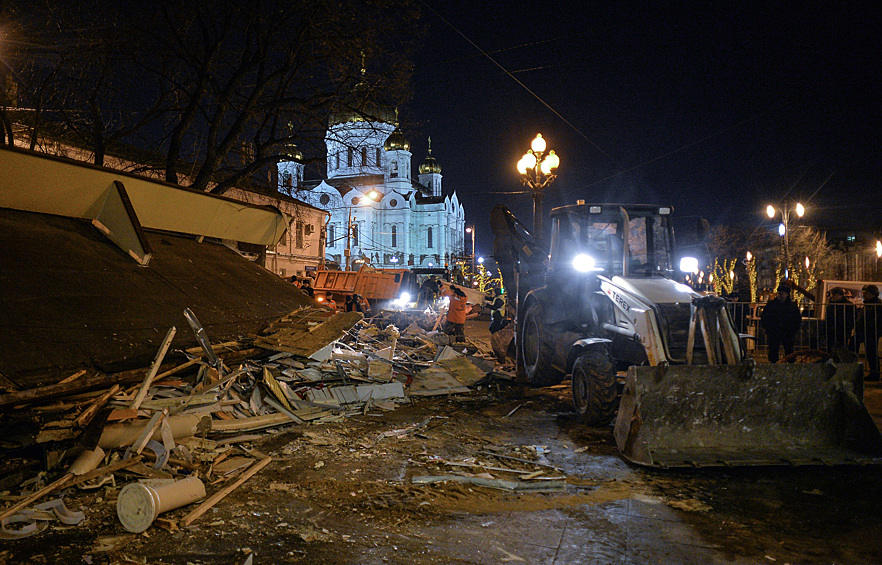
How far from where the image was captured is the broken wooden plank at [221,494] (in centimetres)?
374

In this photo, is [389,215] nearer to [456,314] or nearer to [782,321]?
[456,314]

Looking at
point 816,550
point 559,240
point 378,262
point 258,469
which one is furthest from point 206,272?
point 378,262

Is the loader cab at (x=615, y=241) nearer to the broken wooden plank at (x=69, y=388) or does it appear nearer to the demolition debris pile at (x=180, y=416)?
the demolition debris pile at (x=180, y=416)

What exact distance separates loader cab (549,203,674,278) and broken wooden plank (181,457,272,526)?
5.03 m

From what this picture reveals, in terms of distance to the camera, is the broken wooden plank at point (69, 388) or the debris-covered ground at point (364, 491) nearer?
the debris-covered ground at point (364, 491)

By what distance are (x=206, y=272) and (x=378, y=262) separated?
7178cm

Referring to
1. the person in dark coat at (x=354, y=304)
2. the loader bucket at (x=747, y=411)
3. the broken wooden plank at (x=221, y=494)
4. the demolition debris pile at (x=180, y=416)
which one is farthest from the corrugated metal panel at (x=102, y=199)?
the person in dark coat at (x=354, y=304)

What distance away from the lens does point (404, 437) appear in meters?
6.20

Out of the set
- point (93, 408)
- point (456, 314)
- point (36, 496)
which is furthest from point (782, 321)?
point (36, 496)

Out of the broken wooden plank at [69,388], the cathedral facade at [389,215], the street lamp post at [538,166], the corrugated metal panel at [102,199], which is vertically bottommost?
the broken wooden plank at [69,388]

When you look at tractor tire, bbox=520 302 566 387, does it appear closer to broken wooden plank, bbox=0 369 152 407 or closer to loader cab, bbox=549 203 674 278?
loader cab, bbox=549 203 674 278

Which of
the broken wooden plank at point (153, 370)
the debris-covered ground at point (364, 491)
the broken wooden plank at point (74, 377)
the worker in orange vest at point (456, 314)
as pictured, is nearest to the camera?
the debris-covered ground at point (364, 491)

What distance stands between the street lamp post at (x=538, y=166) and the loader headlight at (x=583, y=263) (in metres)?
4.11

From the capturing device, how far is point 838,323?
1055cm
